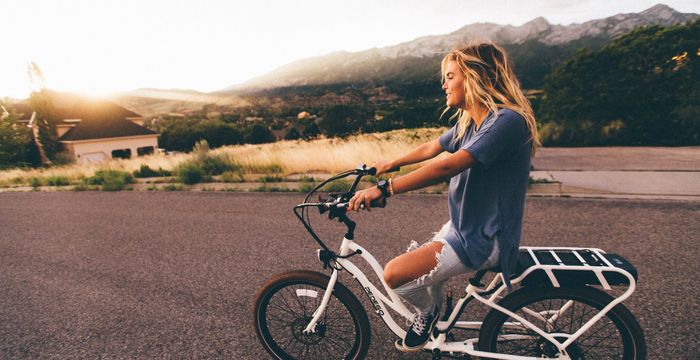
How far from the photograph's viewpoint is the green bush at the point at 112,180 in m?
10.5

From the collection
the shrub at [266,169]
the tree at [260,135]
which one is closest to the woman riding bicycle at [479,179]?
the shrub at [266,169]

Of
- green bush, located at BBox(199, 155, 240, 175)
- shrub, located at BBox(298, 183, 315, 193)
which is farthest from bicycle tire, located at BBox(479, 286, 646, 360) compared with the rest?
green bush, located at BBox(199, 155, 240, 175)

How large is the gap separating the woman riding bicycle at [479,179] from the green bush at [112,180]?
10.8 metres

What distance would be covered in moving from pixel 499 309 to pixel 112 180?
11.8m

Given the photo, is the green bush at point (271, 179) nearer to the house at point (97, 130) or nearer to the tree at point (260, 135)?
the tree at point (260, 135)

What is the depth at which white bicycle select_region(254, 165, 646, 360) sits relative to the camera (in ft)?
6.22

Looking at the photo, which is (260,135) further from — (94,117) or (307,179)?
(307,179)

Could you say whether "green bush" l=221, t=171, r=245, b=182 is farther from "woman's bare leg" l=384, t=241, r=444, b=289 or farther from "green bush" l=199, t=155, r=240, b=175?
"woman's bare leg" l=384, t=241, r=444, b=289

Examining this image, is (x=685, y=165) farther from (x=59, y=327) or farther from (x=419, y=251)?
(x=59, y=327)

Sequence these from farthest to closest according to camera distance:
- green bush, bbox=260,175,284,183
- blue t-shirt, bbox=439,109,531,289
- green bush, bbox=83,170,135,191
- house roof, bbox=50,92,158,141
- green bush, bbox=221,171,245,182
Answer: house roof, bbox=50,92,158,141 < green bush, bbox=83,170,135,191 < green bush, bbox=221,171,245,182 < green bush, bbox=260,175,284,183 < blue t-shirt, bbox=439,109,531,289

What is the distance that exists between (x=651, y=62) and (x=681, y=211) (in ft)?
42.6

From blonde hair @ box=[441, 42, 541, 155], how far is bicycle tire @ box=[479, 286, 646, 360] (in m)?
0.81

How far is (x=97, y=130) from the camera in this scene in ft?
173

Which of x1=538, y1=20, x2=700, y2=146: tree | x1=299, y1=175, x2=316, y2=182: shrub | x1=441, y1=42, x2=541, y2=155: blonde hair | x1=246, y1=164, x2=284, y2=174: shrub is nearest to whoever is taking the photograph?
x1=441, y1=42, x2=541, y2=155: blonde hair
